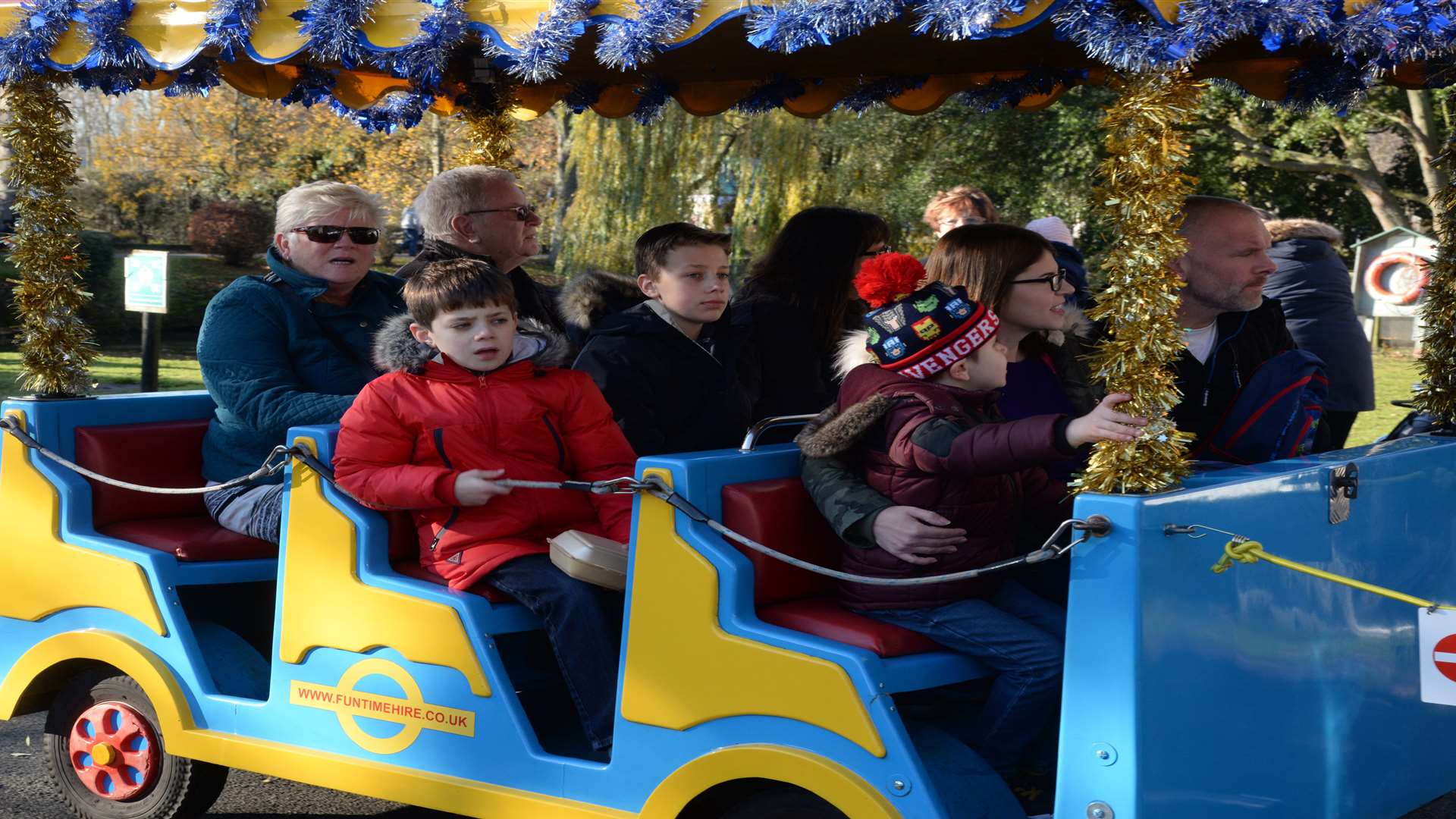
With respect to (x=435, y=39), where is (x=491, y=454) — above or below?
below

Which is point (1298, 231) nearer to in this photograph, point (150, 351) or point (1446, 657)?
point (1446, 657)

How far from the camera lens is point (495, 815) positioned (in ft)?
11.9

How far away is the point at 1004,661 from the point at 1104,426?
62 cm

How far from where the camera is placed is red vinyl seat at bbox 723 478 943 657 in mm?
3201

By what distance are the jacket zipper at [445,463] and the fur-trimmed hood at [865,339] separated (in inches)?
39.9

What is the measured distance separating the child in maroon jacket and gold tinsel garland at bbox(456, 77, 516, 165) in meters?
2.74

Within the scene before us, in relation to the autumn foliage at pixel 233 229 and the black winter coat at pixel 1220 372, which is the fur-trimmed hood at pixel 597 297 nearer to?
the black winter coat at pixel 1220 372

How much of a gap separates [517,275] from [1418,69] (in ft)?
9.91

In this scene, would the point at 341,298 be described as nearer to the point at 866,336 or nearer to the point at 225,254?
the point at 866,336

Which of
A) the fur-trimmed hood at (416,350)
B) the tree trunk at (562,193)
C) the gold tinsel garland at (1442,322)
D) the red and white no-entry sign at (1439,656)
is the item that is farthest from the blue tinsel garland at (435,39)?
the tree trunk at (562,193)

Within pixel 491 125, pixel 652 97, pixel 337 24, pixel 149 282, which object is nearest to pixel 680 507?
pixel 337 24

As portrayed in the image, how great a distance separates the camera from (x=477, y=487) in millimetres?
3602

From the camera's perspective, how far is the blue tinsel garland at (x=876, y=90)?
5230mm

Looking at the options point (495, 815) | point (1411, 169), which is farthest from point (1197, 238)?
point (1411, 169)
